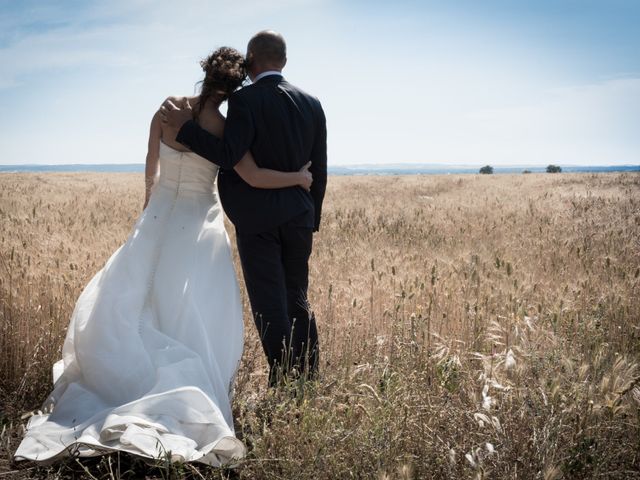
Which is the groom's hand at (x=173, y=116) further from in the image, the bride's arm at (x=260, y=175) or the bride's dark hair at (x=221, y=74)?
the bride's arm at (x=260, y=175)

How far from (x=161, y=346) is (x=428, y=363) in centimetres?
182

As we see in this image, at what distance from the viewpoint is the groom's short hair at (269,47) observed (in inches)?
145

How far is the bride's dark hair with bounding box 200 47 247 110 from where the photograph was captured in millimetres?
3619

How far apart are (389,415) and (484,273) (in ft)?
12.2

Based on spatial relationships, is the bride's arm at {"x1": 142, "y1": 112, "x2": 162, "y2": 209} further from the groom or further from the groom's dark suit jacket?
the groom's dark suit jacket

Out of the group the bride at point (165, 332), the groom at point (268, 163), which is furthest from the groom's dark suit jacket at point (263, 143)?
the bride at point (165, 332)

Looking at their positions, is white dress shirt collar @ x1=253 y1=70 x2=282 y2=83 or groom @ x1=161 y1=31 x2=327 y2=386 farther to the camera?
white dress shirt collar @ x1=253 y1=70 x2=282 y2=83

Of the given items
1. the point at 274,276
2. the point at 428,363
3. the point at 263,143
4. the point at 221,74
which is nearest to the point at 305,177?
the point at 263,143

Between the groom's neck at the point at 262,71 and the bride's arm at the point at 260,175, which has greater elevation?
the groom's neck at the point at 262,71

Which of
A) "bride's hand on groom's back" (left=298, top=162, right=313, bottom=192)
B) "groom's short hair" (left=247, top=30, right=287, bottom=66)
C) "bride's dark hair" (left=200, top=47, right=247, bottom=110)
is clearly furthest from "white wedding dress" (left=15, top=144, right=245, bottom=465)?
"groom's short hair" (left=247, top=30, right=287, bottom=66)

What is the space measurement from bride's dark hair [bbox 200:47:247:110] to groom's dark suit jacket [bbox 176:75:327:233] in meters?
0.14

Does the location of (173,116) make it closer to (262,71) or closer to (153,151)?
(153,151)

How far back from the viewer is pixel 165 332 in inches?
142

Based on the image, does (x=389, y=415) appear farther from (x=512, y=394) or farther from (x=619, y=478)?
(x=619, y=478)
